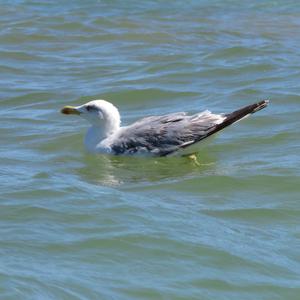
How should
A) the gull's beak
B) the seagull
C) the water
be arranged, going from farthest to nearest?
1. the gull's beak
2. the seagull
3. the water

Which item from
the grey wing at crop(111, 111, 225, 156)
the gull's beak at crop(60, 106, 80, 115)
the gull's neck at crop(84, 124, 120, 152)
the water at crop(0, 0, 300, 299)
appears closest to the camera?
the water at crop(0, 0, 300, 299)

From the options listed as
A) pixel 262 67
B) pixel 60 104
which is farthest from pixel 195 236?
pixel 262 67

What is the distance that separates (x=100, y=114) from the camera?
10.5 m

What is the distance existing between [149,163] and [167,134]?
325mm

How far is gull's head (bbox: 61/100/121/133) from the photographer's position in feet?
34.4

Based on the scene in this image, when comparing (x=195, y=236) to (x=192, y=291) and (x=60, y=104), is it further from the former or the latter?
(x=60, y=104)

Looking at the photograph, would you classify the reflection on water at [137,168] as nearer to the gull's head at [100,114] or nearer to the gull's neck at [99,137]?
the gull's neck at [99,137]

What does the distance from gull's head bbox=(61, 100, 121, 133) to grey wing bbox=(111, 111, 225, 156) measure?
1.34ft

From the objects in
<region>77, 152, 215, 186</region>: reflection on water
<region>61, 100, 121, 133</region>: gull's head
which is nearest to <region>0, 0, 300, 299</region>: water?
<region>77, 152, 215, 186</region>: reflection on water

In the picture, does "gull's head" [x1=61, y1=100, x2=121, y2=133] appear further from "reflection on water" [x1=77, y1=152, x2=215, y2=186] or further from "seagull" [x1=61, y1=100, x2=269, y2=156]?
"reflection on water" [x1=77, y1=152, x2=215, y2=186]

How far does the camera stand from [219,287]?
251 inches

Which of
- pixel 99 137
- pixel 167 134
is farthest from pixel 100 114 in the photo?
pixel 167 134

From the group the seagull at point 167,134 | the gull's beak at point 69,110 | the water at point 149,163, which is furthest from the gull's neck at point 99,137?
the gull's beak at point 69,110

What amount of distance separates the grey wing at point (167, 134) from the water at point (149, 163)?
5.3 inches
